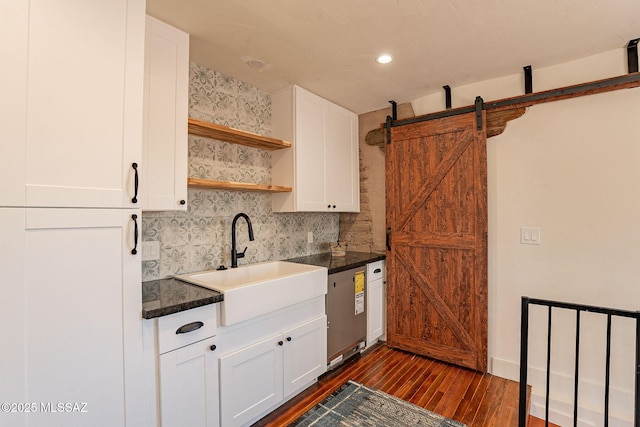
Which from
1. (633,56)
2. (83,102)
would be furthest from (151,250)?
(633,56)

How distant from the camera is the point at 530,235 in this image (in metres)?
2.42

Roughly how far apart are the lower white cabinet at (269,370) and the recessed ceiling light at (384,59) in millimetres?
2016

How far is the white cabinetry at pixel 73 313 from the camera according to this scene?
109 cm

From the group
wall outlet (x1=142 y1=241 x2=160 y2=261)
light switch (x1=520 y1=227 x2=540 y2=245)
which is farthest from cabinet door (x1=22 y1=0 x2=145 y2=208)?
light switch (x1=520 y1=227 x2=540 y2=245)

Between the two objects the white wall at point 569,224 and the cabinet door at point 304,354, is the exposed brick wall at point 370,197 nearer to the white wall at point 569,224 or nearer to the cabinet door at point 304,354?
the white wall at point 569,224

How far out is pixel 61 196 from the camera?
1192 millimetres

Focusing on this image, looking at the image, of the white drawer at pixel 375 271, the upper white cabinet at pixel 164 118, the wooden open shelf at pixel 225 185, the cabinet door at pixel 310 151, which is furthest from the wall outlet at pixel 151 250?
the white drawer at pixel 375 271

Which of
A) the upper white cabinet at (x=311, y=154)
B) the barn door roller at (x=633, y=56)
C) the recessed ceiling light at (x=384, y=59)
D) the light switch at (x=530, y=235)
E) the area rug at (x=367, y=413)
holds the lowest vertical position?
the area rug at (x=367, y=413)

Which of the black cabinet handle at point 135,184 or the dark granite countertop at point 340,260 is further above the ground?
the black cabinet handle at point 135,184

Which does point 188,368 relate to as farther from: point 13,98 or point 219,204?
point 13,98

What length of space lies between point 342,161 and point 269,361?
2020mm

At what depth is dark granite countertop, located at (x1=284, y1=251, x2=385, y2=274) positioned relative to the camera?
260 cm

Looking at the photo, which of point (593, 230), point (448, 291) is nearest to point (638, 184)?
point (593, 230)

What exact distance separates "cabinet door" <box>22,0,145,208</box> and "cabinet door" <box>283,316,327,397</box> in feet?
4.71
